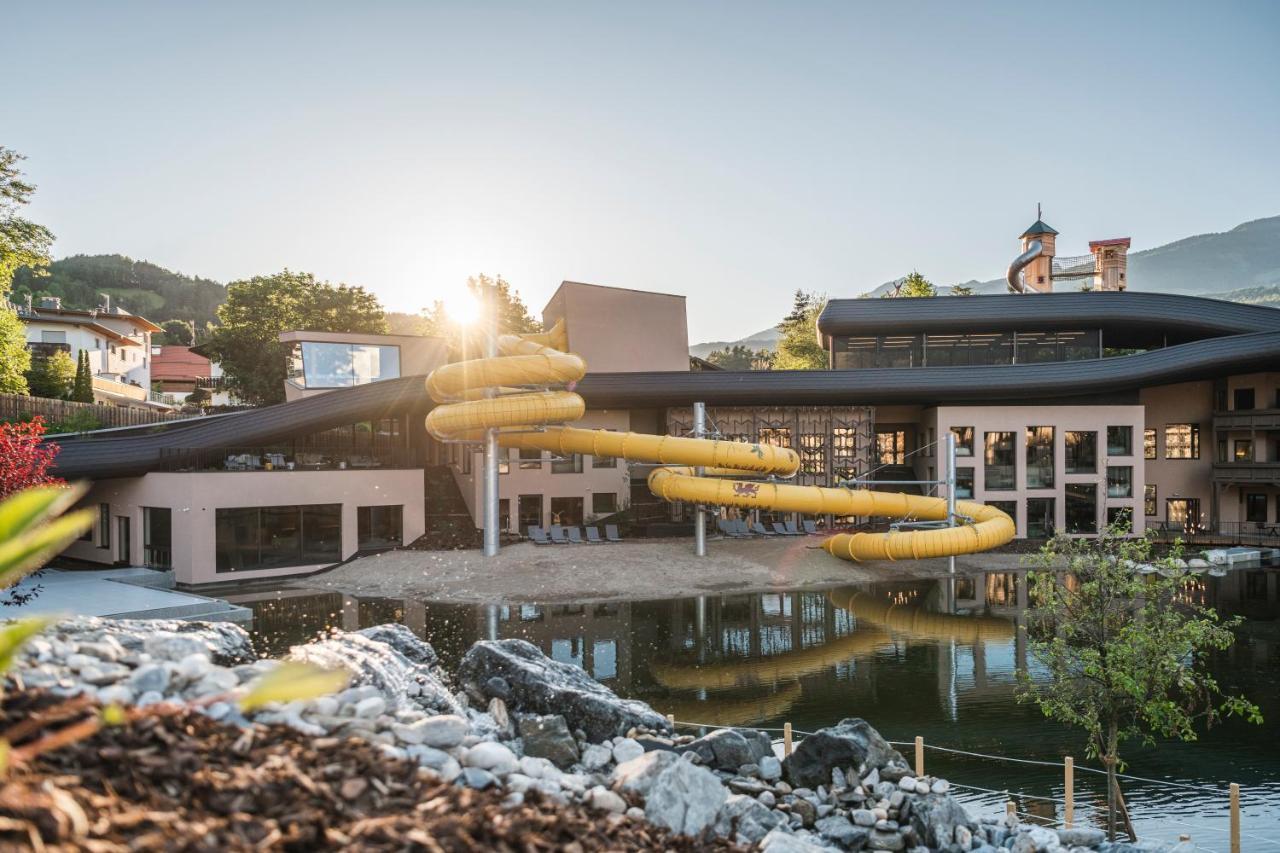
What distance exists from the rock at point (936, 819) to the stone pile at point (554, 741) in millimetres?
12

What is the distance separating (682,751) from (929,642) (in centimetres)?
1017

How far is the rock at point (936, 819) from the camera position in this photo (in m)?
7.32

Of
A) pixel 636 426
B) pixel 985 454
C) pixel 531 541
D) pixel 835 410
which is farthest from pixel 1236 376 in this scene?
pixel 531 541

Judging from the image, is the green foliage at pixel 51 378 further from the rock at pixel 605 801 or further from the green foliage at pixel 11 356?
the rock at pixel 605 801

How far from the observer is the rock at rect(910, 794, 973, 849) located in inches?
288

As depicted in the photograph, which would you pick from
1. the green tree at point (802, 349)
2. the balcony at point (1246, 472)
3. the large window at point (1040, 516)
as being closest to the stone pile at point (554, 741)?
the large window at point (1040, 516)

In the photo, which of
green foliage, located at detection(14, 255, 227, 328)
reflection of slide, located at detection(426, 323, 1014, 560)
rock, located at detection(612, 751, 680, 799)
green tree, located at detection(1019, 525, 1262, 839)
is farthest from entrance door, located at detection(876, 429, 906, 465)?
green foliage, located at detection(14, 255, 227, 328)

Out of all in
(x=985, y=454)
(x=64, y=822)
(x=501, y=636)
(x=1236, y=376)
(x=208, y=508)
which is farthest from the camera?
(x=1236, y=376)

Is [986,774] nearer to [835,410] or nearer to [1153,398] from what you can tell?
[835,410]

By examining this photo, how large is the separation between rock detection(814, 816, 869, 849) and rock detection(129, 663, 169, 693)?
19.6 ft

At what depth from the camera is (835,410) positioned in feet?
104

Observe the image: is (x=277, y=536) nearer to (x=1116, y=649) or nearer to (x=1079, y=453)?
(x=1116, y=649)

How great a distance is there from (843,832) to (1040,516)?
91.4ft

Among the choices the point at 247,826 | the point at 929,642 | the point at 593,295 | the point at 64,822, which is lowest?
the point at 929,642
